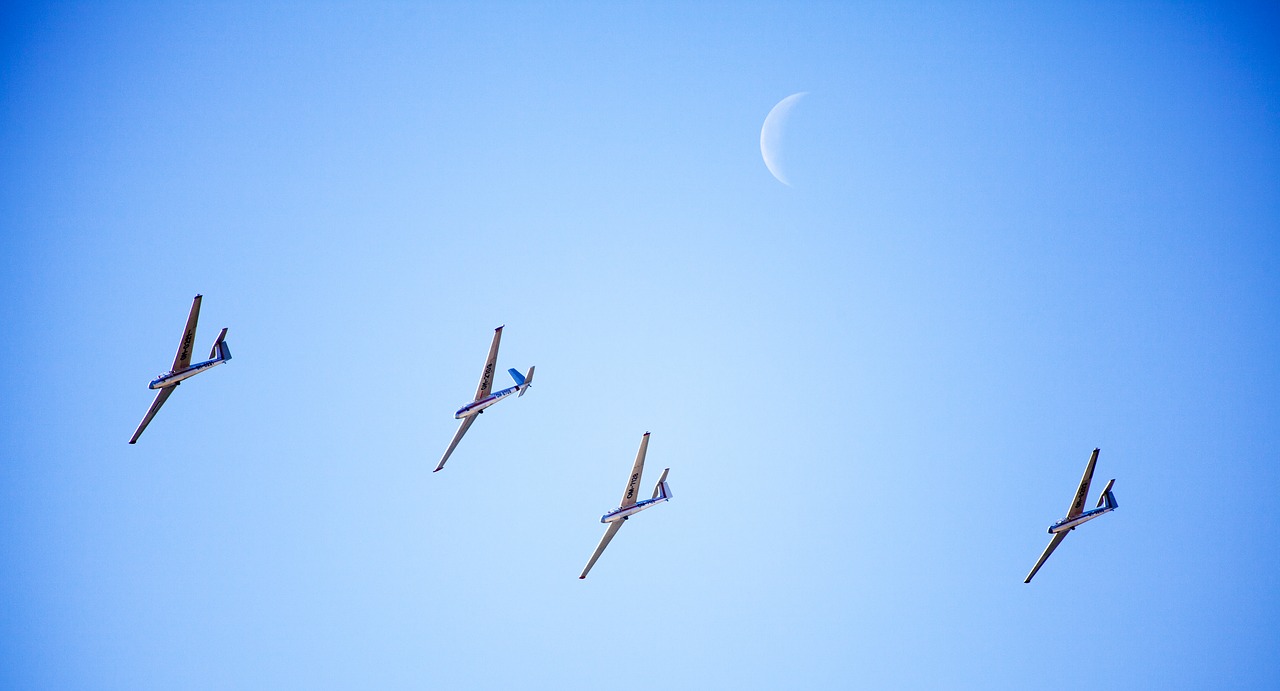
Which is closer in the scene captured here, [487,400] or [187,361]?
[187,361]

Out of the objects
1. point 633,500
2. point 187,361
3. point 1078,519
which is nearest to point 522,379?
point 633,500

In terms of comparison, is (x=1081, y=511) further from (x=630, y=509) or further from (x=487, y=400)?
(x=487, y=400)

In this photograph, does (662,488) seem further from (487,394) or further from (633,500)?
(487,394)

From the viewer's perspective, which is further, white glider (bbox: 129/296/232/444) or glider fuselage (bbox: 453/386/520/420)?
glider fuselage (bbox: 453/386/520/420)

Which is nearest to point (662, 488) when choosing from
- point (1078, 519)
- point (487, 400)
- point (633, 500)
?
point (633, 500)

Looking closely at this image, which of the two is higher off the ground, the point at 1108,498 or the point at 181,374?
the point at 1108,498

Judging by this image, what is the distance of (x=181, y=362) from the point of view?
3337 inches

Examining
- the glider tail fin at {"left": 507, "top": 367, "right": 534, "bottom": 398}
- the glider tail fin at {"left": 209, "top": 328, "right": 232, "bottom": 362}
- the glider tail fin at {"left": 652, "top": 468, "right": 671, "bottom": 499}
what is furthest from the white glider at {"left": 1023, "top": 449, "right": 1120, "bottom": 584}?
the glider tail fin at {"left": 209, "top": 328, "right": 232, "bottom": 362}

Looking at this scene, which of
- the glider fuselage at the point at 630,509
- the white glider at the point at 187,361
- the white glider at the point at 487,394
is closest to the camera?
the white glider at the point at 187,361

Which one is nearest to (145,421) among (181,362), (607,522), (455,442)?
(181,362)

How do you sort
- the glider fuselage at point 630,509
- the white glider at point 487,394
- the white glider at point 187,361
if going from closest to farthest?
the white glider at point 187,361 < the glider fuselage at point 630,509 < the white glider at point 487,394

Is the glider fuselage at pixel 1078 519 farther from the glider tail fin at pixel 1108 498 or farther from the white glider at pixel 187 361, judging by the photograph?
the white glider at pixel 187 361

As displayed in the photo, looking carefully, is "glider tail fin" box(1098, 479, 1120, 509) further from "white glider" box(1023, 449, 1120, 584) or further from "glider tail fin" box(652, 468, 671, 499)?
"glider tail fin" box(652, 468, 671, 499)

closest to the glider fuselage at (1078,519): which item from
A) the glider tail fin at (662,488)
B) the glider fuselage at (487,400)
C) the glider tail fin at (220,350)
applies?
the glider tail fin at (662,488)
